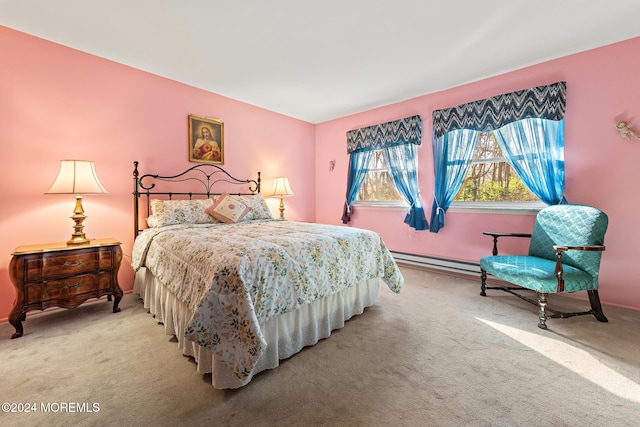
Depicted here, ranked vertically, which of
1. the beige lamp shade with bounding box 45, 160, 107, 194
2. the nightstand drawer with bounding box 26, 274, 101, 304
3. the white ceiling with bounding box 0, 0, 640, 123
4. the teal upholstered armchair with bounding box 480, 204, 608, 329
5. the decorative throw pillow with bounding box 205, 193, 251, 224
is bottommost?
the nightstand drawer with bounding box 26, 274, 101, 304

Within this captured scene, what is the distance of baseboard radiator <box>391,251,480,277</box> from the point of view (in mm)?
3423

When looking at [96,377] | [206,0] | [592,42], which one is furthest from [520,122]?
[96,377]

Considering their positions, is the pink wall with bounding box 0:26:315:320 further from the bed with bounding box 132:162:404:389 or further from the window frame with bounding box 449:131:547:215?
the window frame with bounding box 449:131:547:215

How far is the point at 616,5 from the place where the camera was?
2080mm

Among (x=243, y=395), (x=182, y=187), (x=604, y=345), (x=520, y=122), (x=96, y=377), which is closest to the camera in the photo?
(x=243, y=395)

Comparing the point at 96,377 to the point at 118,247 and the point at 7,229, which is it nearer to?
the point at 118,247

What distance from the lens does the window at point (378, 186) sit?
4.39m

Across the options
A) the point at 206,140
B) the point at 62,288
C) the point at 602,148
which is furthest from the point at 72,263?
the point at 602,148

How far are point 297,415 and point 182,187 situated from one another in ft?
10.1

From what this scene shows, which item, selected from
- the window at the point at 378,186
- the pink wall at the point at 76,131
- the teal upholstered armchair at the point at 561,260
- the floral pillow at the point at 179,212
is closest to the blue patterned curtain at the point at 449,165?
the window at the point at 378,186

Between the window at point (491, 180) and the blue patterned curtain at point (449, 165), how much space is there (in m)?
0.12

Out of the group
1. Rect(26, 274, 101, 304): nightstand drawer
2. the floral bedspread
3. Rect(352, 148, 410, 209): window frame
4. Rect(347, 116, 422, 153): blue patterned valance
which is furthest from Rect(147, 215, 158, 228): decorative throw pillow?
Rect(347, 116, 422, 153): blue patterned valance

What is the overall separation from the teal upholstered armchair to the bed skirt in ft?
4.11

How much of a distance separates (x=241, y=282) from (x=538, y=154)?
3.36 meters
